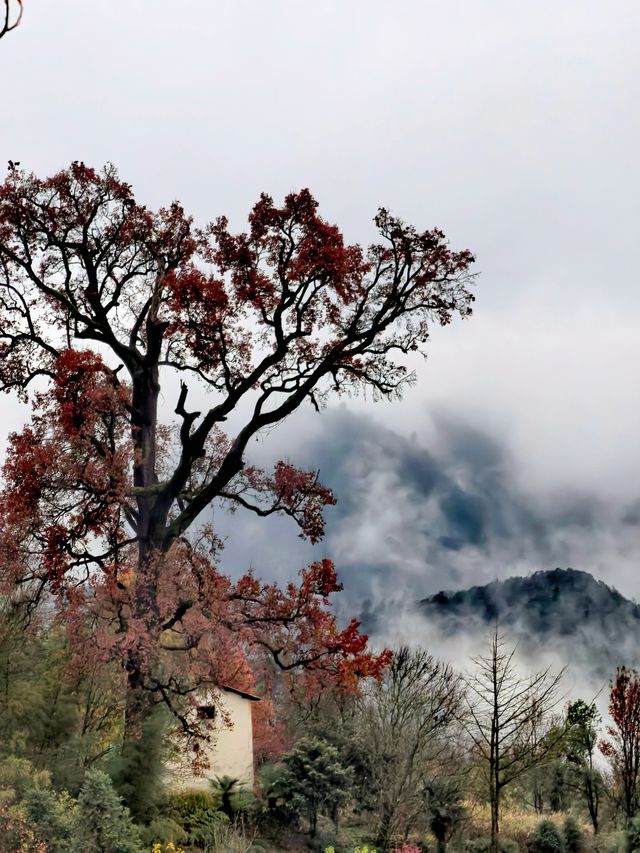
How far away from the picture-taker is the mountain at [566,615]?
148 m

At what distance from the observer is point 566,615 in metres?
150

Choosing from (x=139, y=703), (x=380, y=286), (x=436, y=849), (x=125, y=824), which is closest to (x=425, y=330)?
(x=380, y=286)

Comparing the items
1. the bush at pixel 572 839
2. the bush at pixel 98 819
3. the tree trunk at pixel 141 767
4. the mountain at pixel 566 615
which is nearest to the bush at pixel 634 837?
the bush at pixel 572 839

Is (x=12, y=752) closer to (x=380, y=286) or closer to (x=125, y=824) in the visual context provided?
(x=125, y=824)

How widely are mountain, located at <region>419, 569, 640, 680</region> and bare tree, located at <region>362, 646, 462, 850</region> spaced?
123148 millimetres

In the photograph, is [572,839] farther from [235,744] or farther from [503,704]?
[235,744]

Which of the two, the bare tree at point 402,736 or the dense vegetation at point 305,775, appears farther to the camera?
the bare tree at point 402,736

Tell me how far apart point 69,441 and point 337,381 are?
227 inches

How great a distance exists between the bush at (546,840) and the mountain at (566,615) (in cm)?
12122

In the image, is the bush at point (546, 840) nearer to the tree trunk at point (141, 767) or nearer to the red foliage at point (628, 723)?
the red foliage at point (628, 723)

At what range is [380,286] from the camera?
1841cm

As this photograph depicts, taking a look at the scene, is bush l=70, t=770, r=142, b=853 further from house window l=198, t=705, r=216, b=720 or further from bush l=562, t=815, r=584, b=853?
bush l=562, t=815, r=584, b=853

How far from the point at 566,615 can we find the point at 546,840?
130 meters

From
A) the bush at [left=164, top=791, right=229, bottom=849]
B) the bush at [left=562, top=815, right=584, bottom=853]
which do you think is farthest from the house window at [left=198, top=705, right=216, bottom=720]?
the bush at [left=562, top=815, right=584, bottom=853]
